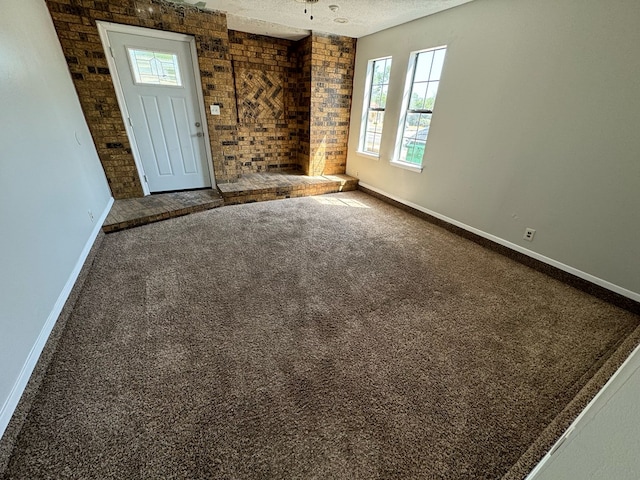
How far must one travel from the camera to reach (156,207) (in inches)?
136

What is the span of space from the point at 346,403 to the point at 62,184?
9.03 feet

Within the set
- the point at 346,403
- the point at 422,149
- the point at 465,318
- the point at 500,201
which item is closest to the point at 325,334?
the point at 346,403

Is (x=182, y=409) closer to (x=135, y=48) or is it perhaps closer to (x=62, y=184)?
(x=62, y=184)

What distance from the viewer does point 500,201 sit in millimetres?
2803

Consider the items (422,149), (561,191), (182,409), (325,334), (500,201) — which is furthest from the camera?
(422,149)

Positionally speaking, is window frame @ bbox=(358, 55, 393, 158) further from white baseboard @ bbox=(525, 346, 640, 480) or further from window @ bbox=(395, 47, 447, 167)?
white baseboard @ bbox=(525, 346, 640, 480)

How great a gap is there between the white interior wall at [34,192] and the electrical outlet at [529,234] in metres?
3.85

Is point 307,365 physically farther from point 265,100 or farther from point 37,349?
point 265,100

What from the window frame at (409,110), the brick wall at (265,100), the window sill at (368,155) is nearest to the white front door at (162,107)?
the brick wall at (265,100)

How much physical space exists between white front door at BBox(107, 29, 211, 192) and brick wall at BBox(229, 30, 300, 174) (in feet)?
2.62

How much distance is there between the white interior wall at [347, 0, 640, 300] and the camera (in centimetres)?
198

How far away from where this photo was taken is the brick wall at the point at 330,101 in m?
4.24

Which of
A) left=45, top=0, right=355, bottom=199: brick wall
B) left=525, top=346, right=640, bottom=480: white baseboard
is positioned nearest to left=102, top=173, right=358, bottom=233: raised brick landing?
left=45, top=0, right=355, bottom=199: brick wall

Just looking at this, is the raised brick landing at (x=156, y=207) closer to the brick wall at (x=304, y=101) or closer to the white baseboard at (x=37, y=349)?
the white baseboard at (x=37, y=349)
